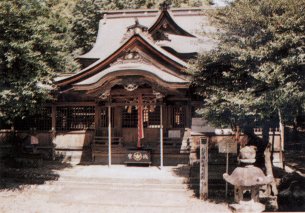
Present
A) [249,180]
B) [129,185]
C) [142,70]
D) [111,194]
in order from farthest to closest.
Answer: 1. [142,70]
2. [129,185]
3. [111,194]
4. [249,180]

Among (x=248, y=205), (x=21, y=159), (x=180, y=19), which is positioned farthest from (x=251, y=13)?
(x=180, y=19)

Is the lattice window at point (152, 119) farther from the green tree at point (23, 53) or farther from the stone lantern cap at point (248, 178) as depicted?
the stone lantern cap at point (248, 178)

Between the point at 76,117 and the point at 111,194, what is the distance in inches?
276

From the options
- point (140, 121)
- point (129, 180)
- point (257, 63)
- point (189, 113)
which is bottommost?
point (129, 180)

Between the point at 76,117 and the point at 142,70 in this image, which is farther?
the point at 76,117

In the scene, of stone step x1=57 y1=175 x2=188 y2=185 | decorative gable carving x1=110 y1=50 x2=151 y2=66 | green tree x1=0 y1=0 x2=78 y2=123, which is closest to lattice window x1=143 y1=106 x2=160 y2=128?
decorative gable carving x1=110 y1=50 x2=151 y2=66

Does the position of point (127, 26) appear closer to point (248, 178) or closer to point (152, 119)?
point (152, 119)

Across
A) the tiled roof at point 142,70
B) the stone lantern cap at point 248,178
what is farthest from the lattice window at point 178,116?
the stone lantern cap at point 248,178

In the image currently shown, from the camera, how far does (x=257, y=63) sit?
10.9 m

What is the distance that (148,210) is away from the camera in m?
11.2

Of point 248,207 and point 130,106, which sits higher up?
point 130,106

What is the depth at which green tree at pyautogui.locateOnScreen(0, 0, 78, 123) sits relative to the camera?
506 inches

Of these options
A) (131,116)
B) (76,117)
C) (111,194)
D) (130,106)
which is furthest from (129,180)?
(76,117)

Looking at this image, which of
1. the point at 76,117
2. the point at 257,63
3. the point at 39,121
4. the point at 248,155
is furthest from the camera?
the point at 39,121
